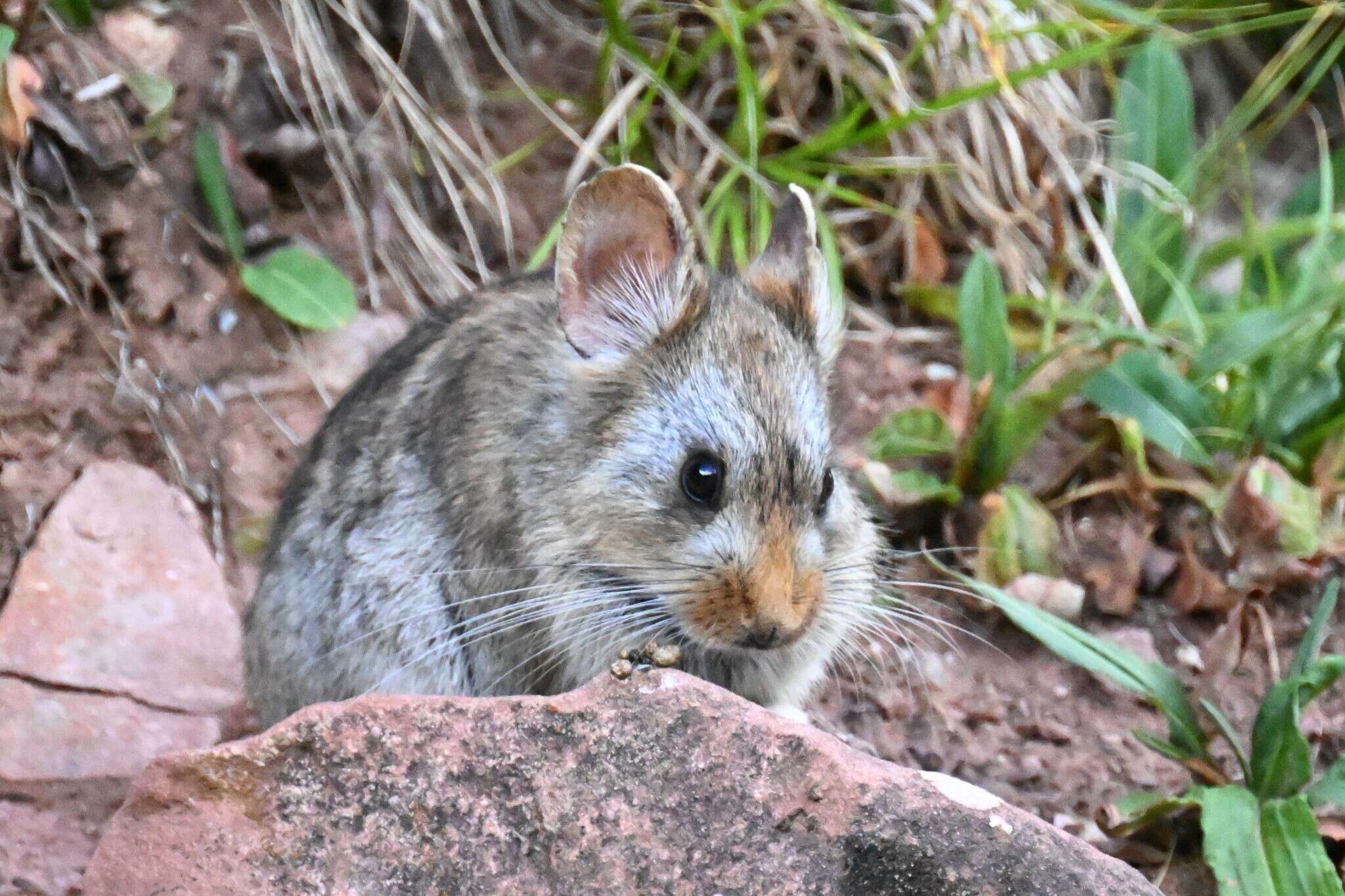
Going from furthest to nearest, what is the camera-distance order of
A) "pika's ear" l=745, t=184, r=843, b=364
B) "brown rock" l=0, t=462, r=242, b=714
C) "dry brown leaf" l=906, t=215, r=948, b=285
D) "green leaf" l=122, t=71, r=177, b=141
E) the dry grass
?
"dry brown leaf" l=906, t=215, r=948, b=285
the dry grass
"green leaf" l=122, t=71, r=177, b=141
"brown rock" l=0, t=462, r=242, b=714
"pika's ear" l=745, t=184, r=843, b=364

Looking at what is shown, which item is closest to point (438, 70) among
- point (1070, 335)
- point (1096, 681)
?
point (1070, 335)

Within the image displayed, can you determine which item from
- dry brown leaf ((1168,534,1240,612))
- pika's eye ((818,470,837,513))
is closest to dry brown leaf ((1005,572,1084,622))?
dry brown leaf ((1168,534,1240,612))

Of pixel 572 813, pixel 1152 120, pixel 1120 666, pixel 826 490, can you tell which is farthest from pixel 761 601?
pixel 1152 120

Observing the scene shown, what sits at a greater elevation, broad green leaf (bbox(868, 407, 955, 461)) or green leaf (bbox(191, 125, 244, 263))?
green leaf (bbox(191, 125, 244, 263))

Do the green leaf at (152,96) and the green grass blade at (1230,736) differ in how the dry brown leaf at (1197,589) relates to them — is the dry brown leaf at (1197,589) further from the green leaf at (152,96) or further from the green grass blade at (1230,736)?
the green leaf at (152,96)

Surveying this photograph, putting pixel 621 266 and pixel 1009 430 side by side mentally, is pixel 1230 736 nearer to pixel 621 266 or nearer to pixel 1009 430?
pixel 1009 430

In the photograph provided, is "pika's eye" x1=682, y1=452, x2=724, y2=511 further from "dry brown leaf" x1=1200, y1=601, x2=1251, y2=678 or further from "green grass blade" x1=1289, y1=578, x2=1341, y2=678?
"dry brown leaf" x1=1200, y1=601, x2=1251, y2=678

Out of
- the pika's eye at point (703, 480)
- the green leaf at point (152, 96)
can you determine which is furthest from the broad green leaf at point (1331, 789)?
the green leaf at point (152, 96)
